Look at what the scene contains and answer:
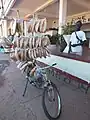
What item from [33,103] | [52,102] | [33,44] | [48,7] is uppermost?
[48,7]

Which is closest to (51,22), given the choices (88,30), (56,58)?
(88,30)

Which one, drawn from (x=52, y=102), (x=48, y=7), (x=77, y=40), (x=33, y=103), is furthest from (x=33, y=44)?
(x=48, y=7)

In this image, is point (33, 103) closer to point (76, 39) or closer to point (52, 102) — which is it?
point (52, 102)

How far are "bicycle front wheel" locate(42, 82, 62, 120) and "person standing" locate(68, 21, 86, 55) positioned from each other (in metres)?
2.00

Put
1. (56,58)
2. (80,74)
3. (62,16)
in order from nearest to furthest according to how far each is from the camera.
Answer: (80,74)
(56,58)
(62,16)

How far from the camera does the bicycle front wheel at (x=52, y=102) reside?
286 cm

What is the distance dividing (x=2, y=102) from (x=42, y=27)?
1.87 m

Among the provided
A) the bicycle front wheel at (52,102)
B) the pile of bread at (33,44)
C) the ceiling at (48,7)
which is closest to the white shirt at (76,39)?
the pile of bread at (33,44)

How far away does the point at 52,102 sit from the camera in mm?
2975

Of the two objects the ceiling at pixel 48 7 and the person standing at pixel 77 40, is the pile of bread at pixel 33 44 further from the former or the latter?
the ceiling at pixel 48 7

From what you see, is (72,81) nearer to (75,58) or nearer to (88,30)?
(75,58)

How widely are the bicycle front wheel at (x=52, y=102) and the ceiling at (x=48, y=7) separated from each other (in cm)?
739

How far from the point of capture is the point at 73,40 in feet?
15.0

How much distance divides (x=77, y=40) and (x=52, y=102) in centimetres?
219
